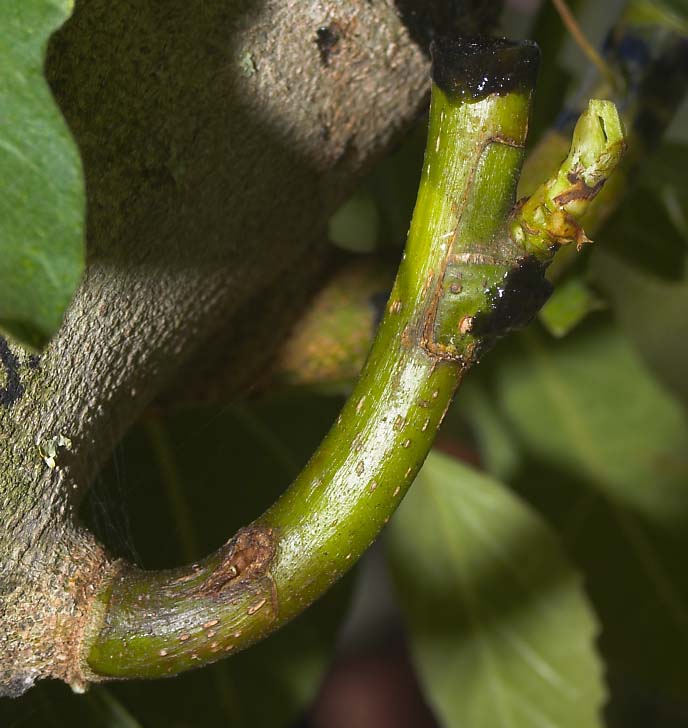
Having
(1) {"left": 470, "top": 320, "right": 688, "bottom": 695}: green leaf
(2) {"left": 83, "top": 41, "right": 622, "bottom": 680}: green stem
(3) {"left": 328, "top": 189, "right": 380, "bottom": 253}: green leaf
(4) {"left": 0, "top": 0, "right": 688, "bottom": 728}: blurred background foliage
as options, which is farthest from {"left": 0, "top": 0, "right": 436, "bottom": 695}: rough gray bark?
(1) {"left": 470, "top": 320, "right": 688, "bottom": 695}: green leaf

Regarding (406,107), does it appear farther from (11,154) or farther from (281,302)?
(11,154)

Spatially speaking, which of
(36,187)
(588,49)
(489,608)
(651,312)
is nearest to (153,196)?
(36,187)

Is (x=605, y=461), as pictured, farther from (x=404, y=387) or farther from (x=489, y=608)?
(x=404, y=387)

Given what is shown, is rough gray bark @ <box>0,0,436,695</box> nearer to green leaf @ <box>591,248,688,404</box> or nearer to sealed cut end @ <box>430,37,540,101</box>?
sealed cut end @ <box>430,37,540,101</box>

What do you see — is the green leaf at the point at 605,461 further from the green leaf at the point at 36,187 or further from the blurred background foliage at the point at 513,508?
the green leaf at the point at 36,187

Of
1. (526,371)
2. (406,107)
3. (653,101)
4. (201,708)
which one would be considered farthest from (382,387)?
(526,371)

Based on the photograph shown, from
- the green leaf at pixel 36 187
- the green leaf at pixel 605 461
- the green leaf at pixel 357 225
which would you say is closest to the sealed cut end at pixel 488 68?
the green leaf at pixel 36 187
